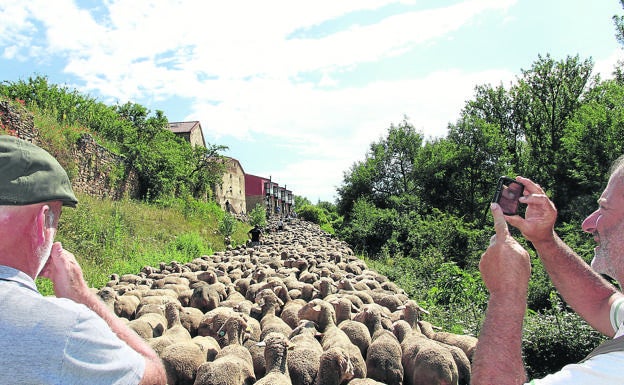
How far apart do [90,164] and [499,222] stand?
62.8ft

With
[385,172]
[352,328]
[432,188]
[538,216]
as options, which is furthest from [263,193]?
[538,216]

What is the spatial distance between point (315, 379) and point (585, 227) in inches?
121

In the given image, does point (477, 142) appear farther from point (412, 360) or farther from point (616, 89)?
point (412, 360)

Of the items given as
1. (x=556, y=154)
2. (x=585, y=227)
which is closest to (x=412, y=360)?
(x=585, y=227)

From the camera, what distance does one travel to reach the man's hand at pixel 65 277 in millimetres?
2396

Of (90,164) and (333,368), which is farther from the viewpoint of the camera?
(90,164)

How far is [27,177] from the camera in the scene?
1.82m

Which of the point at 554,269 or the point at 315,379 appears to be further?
the point at 315,379

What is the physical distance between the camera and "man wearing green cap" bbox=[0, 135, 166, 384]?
5.36 feet

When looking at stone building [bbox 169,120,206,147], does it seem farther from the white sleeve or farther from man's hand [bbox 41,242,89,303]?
the white sleeve

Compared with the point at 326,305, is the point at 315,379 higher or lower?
lower

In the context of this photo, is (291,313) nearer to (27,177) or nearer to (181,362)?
(181,362)

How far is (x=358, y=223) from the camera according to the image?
28.7 meters

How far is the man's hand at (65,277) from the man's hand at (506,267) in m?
2.04
